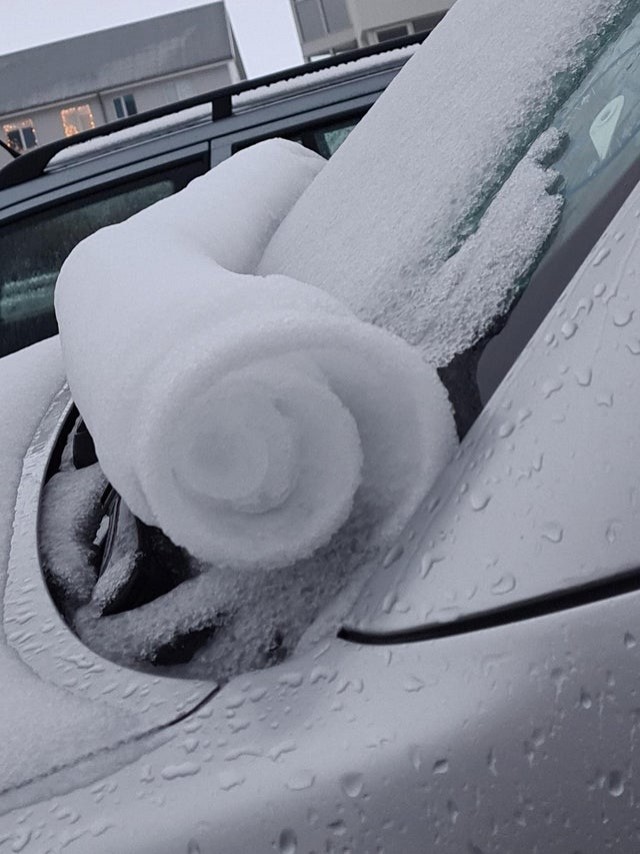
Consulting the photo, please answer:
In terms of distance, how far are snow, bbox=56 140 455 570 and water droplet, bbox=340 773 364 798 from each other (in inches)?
7.9

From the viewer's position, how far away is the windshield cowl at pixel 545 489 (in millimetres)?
748

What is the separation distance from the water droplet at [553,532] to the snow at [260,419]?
13 centimetres

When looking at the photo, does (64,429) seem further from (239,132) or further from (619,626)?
(239,132)

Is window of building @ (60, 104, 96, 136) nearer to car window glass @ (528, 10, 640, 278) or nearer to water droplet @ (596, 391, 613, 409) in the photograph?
car window glass @ (528, 10, 640, 278)

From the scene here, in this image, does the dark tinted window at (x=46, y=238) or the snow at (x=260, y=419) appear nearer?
the snow at (x=260, y=419)

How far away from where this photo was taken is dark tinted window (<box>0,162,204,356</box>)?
131 inches

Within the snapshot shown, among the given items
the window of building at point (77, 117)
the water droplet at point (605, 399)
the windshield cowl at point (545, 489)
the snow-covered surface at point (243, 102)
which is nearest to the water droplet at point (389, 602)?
the windshield cowl at point (545, 489)

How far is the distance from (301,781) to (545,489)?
0.29 metres

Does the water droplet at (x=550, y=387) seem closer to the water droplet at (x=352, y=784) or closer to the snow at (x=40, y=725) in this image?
the water droplet at (x=352, y=784)

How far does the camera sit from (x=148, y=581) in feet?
3.40

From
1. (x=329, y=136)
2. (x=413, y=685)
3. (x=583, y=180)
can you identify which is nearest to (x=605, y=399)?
(x=413, y=685)

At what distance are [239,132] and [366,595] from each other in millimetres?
2819

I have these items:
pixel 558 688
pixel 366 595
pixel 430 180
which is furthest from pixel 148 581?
pixel 430 180

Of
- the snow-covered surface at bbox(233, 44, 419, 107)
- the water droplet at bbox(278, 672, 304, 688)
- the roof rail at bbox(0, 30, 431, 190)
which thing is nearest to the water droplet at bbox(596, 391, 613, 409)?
the water droplet at bbox(278, 672, 304, 688)
